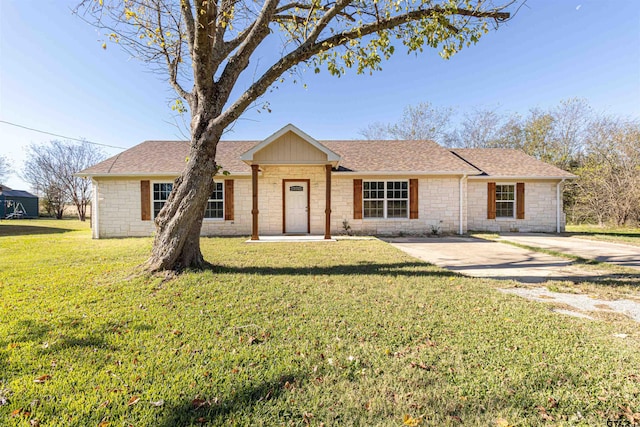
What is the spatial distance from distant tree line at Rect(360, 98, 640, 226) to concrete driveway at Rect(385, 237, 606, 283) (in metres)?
11.9

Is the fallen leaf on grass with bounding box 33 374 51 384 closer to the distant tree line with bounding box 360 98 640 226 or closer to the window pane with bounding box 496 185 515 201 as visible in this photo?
the window pane with bounding box 496 185 515 201

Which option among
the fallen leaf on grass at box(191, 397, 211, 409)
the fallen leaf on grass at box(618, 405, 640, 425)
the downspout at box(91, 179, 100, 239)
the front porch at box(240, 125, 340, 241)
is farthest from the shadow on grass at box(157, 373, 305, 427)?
the downspout at box(91, 179, 100, 239)

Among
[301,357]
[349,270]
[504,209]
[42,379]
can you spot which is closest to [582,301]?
[349,270]

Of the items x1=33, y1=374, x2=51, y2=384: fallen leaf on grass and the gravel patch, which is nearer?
x1=33, y1=374, x2=51, y2=384: fallen leaf on grass

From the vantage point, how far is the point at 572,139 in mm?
21562

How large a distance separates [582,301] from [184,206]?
6802 mm

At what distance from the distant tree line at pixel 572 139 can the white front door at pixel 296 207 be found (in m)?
17.1

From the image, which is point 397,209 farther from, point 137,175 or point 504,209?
point 137,175

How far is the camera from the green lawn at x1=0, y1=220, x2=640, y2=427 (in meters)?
1.90

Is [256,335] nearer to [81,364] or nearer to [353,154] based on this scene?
[81,364]

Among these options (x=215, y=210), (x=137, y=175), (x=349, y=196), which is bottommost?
(x=215, y=210)

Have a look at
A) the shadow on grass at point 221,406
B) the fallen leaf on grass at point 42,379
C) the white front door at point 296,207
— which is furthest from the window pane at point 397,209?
the fallen leaf on grass at point 42,379

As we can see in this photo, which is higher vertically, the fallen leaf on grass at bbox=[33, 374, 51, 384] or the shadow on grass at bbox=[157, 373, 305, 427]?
the fallen leaf on grass at bbox=[33, 374, 51, 384]

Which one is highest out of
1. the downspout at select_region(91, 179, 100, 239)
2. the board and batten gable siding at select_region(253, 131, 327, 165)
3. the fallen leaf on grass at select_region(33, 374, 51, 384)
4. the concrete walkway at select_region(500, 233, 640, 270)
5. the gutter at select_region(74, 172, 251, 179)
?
the board and batten gable siding at select_region(253, 131, 327, 165)
